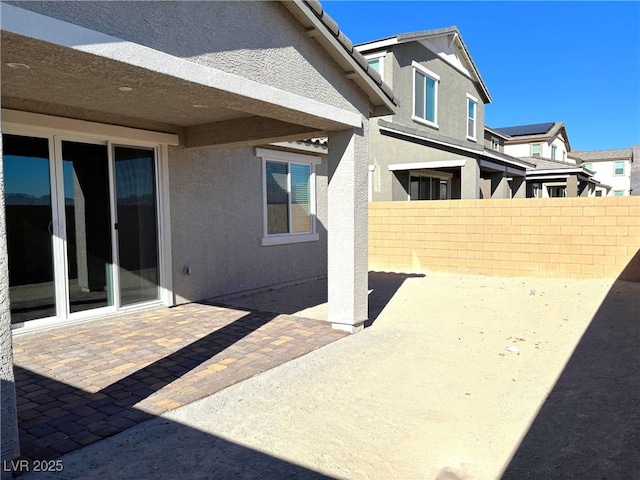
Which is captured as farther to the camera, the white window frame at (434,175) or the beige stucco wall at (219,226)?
the white window frame at (434,175)

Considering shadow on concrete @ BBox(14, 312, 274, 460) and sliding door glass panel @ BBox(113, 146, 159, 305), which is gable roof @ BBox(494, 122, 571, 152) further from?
shadow on concrete @ BBox(14, 312, 274, 460)

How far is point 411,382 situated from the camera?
4.84m

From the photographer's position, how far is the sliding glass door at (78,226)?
6.23 m

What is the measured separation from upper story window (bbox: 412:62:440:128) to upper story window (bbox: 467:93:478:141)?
3667 mm

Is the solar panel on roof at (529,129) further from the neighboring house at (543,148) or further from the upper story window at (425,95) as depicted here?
the upper story window at (425,95)

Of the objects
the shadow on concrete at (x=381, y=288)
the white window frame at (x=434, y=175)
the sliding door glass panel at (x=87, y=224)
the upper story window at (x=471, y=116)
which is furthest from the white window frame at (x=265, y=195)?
the upper story window at (x=471, y=116)

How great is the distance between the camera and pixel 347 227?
6.45m

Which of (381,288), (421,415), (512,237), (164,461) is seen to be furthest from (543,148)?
(164,461)

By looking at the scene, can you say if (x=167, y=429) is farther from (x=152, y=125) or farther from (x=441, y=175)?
(x=441, y=175)

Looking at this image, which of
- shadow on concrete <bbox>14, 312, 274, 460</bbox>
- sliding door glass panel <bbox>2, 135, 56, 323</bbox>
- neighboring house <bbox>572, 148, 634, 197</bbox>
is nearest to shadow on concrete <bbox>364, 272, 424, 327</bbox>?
shadow on concrete <bbox>14, 312, 274, 460</bbox>

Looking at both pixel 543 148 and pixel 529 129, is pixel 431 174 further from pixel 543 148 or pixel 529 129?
pixel 529 129

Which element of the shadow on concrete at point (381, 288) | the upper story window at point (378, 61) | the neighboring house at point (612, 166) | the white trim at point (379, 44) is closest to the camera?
the shadow on concrete at point (381, 288)

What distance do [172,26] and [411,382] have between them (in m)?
4.09

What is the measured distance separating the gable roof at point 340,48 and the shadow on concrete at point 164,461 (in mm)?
4431
